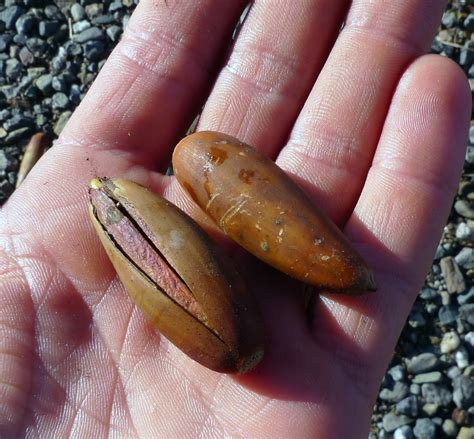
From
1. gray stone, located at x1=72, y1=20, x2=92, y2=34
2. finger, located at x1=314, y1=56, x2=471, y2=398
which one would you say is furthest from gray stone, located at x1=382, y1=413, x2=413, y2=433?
gray stone, located at x1=72, y1=20, x2=92, y2=34

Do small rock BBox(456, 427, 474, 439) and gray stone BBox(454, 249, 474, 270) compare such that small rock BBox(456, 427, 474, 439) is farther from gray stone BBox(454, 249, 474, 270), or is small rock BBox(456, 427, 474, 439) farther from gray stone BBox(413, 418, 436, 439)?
gray stone BBox(454, 249, 474, 270)

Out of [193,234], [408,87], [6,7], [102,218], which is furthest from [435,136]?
[6,7]

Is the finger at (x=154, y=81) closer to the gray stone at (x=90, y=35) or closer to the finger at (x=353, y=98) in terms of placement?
the finger at (x=353, y=98)

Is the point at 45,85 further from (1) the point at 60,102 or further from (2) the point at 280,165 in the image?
(2) the point at 280,165

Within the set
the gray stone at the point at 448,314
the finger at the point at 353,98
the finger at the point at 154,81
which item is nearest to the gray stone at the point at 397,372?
the gray stone at the point at 448,314

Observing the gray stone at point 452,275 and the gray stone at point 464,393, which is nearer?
the gray stone at point 464,393

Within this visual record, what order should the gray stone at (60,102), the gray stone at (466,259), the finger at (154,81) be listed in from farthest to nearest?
the gray stone at (60,102), the gray stone at (466,259), the finger at (154,81)
